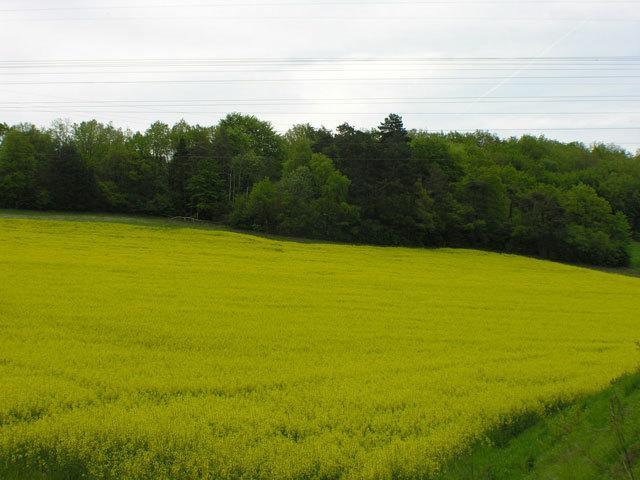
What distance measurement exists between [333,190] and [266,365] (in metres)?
40.2

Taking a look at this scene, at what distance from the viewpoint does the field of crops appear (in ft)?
23.3

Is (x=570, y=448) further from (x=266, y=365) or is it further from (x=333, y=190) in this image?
(x=333, y=190)

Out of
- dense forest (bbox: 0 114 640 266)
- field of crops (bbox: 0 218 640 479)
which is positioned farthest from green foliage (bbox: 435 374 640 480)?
dense forest (bbox: 0 114 640 266)

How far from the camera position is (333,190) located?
50.5 meters

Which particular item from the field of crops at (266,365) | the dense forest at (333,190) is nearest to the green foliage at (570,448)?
the field of crops at (266,365)

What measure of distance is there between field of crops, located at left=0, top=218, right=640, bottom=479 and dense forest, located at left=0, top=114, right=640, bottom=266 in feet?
83.6

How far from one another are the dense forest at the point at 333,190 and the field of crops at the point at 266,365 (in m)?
25.5

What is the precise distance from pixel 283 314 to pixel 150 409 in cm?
835

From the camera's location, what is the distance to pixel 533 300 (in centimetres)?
2322

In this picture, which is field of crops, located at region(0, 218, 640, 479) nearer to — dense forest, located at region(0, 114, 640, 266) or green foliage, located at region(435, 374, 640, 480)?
green foliage, located at region(435, 374, 640, 480)

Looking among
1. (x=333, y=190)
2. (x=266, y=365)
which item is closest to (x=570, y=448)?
(x=266, y=365)

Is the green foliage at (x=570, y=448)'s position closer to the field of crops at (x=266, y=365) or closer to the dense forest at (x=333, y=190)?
the field of crops at (x=266, y=365)

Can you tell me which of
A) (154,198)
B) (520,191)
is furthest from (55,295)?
(520,191)

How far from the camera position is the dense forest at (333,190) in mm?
50750
